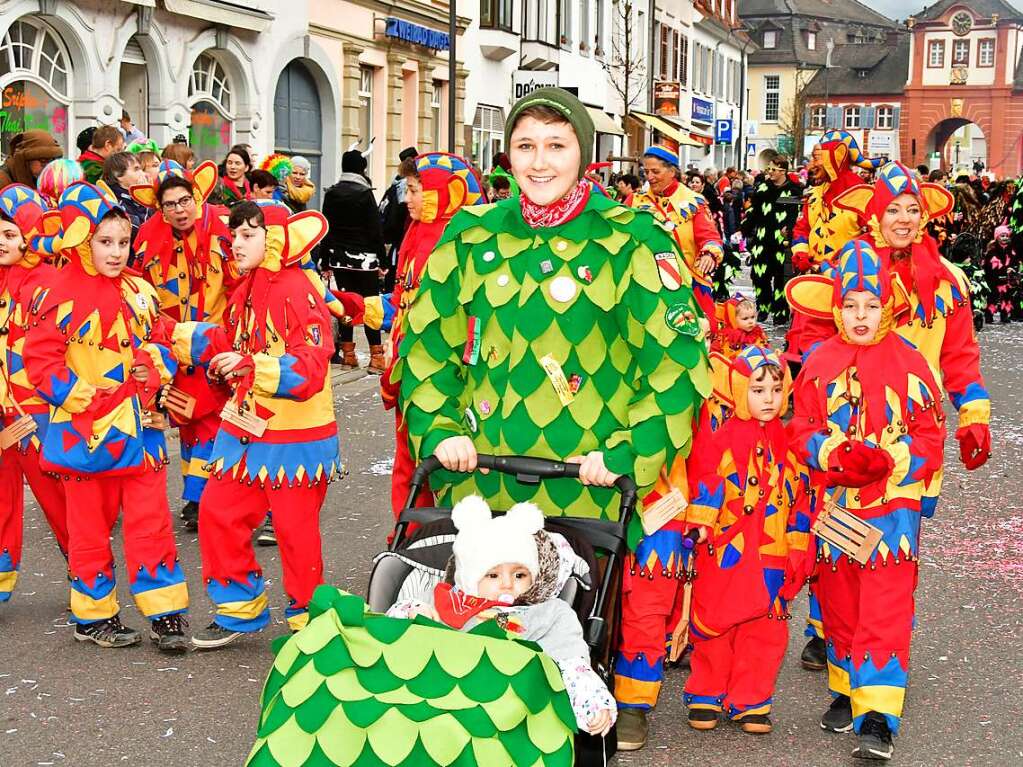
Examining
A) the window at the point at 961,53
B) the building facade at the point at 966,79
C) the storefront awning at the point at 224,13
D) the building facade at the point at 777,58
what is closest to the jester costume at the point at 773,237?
the storefront awning at the point at 224,13

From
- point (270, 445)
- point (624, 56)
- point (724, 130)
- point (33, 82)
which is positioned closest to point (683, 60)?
point (724, 130)

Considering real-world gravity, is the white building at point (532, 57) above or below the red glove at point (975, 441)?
above

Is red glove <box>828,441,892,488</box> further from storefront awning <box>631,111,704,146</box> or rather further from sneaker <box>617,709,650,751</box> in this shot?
storefront awning <box>631,111,704,146</box>

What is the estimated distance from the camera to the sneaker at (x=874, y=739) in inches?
208

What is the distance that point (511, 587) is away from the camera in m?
4.12

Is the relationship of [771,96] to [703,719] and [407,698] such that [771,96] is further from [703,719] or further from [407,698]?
[407,698]

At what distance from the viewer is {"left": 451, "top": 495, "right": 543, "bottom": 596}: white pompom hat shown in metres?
4.07

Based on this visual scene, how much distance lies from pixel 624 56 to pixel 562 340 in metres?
45.1

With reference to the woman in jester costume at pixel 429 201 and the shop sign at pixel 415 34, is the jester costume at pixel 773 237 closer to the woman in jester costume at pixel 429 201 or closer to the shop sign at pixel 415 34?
the woman in jester costume at pixel 429 201

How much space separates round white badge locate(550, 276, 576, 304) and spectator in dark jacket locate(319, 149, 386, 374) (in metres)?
10.7

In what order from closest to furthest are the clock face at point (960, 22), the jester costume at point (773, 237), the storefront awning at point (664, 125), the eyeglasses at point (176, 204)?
the eyeglasses at point (176, 204) → the jester costume at point (773, 237) → the storefront awning at point (664, 125) → the clock face at point (960, 22)

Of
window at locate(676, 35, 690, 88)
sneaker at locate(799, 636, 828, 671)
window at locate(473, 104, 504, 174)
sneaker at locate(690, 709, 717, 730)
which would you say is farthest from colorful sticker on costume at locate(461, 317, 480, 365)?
window at locate(676, 35, 690, 88)

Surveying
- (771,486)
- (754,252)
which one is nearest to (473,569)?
(771,486)

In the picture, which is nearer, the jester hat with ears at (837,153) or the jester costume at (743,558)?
the jester costume at (743,558)
